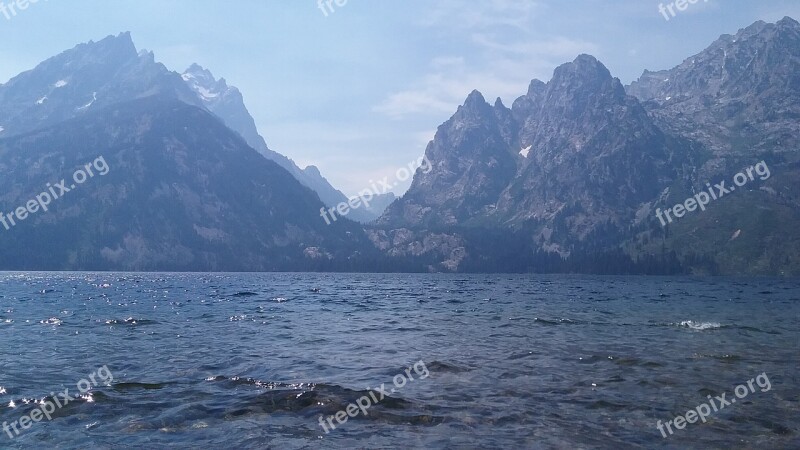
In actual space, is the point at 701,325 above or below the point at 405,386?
below

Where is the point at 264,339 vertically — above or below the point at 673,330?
above

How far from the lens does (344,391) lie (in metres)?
25.6

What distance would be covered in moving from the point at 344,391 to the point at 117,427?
9.59m

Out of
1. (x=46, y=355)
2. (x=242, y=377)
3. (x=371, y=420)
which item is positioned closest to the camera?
(x=371, y=420)

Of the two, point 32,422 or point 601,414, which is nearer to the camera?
point 32,422

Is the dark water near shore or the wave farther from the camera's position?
the wave

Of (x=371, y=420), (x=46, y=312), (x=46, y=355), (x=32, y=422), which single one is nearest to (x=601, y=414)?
(x=371, y=420)

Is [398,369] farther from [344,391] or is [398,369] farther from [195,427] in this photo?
[195,427]

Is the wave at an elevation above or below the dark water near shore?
below

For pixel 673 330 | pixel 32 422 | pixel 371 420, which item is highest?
pixel 32 422

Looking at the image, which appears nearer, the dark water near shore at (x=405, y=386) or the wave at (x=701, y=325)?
the dark water near shore at (x=405, y=386)

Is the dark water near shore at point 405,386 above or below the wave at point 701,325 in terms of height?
above

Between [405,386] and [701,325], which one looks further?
[701,325]

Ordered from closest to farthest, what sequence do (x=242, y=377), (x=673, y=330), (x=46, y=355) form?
1. (x=242, y=377)
2. (x=46, y=355)
3. (x=673, y=330)
